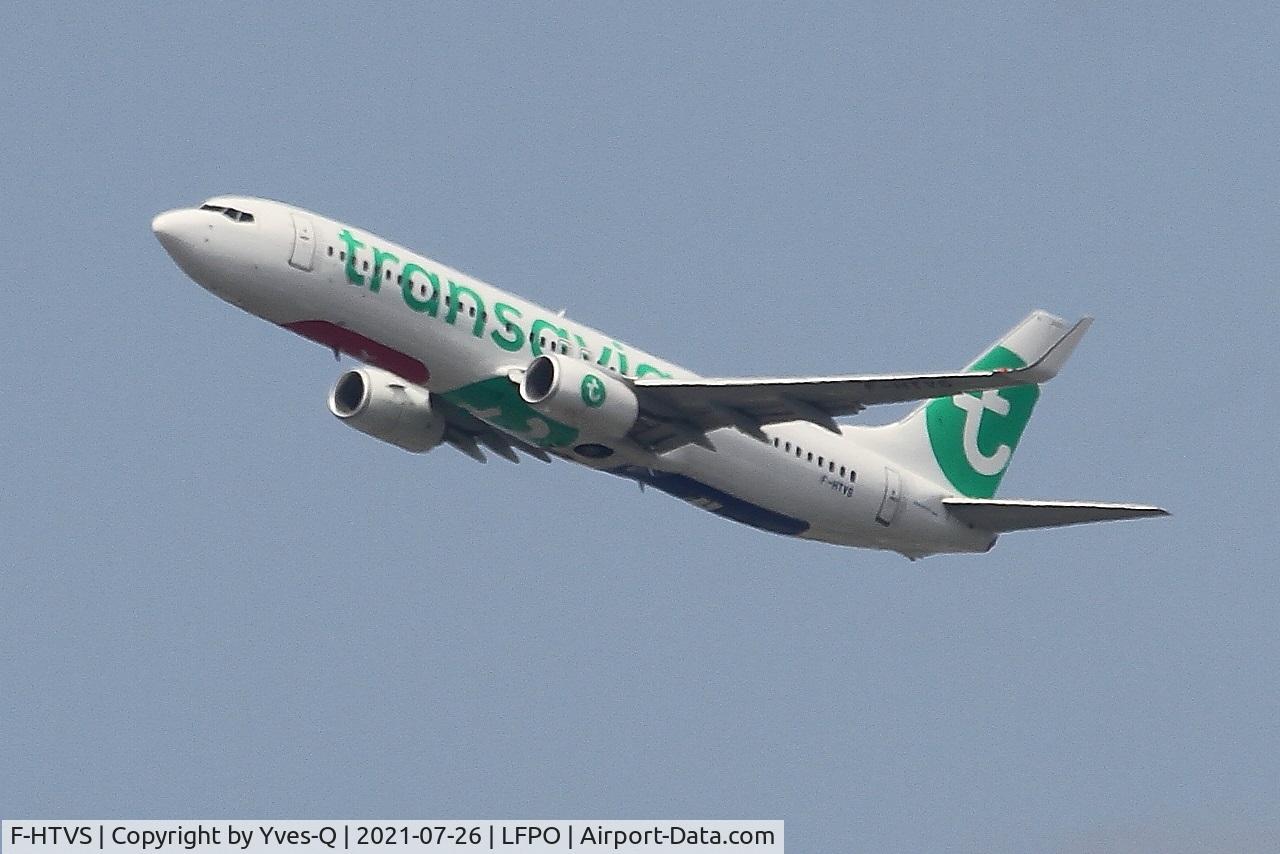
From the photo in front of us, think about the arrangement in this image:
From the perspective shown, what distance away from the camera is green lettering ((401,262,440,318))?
59.6m

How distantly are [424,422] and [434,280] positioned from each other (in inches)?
247

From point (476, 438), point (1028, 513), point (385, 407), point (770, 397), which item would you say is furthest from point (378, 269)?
point (1028, 513)

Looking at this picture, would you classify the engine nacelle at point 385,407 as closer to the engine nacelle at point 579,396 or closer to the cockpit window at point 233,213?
the engine nacelle at point 579,396

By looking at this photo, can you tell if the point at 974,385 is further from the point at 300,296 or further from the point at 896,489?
the point at 300,296

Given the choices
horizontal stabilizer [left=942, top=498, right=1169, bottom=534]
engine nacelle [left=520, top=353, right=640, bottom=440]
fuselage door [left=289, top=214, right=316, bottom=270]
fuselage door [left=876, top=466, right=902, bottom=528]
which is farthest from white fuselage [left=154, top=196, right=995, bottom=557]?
horizontal stabilizer [left=942, top=498, right=1169, bottom=534]

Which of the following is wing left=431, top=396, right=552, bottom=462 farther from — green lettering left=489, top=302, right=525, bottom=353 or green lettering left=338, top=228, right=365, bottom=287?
green lettering left=338, top=228, right=365, bottom=287

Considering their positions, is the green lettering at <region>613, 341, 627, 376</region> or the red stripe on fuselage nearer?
the red stripe on fuselage

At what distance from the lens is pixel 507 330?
61.0m

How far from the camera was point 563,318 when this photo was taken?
62719mm

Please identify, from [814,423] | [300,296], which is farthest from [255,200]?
[814,423]

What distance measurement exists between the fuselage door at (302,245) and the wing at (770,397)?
8566 mm

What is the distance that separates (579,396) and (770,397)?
478 centimetres

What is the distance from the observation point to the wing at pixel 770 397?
2322 inches

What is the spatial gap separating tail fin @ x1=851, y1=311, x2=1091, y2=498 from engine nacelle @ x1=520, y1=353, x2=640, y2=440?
1067 centimetres
